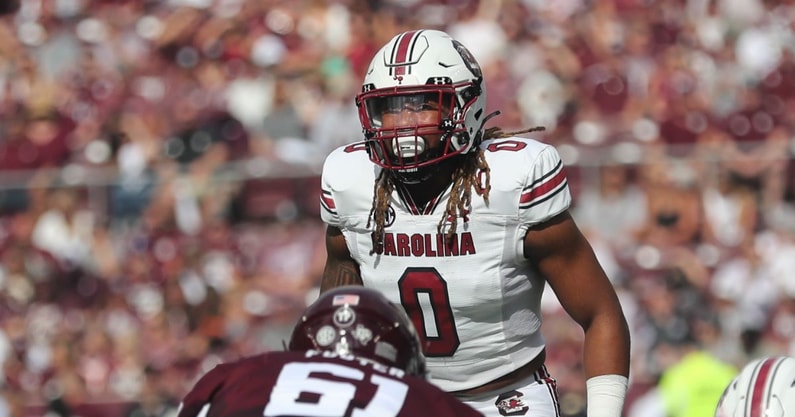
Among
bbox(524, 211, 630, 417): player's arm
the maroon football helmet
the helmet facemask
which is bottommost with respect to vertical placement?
bbox(524, 211, 630, 417): player's arm

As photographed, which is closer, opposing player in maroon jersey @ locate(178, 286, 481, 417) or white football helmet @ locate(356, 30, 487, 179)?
opposing player in maroon jersey @ locate(178, 286, 481, 417)

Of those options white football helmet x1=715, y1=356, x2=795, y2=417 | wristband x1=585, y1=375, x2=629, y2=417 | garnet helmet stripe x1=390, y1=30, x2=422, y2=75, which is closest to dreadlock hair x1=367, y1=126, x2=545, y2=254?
garnet helmet stripe x1=390, y1=30, x2=422, y2=75

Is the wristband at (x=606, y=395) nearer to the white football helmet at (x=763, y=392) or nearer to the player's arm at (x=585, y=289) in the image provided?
the player's arm at (x=585, y=289)

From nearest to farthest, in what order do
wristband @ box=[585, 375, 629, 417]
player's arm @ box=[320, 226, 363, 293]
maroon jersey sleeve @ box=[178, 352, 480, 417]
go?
1. maroon jersey sleeve @ box=[178, 352, 480, 417]
2. wristband @ box=[585, 375, 629, 417]
3. player's arm @ box=[320, 226, 363, 293]

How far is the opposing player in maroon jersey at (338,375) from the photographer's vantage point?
10.0 ft

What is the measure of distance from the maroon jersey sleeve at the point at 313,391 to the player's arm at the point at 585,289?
1.19m

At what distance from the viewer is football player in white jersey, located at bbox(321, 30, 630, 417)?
4.36 meters

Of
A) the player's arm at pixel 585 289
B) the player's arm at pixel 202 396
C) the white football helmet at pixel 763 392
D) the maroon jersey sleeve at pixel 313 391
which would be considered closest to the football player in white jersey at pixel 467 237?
the player's arm at pixel 585 289

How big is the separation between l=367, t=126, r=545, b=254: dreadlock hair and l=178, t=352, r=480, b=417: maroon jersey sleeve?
4.07ft

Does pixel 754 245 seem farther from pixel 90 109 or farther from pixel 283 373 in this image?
pixel 283 373

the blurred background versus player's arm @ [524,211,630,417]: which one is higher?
player's arm @ [524,211,630,417]

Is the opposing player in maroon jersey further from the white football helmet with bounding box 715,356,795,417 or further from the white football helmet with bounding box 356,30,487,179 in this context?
the white football helmet with bounding box 715,356,795,417

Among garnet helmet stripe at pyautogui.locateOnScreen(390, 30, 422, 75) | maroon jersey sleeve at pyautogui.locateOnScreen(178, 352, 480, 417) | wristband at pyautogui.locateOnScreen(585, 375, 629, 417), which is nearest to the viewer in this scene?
maroon jersey sleeve at pyautogui.locateOnScreen(178, 352, 480, 417)

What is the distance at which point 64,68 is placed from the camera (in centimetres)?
1262
